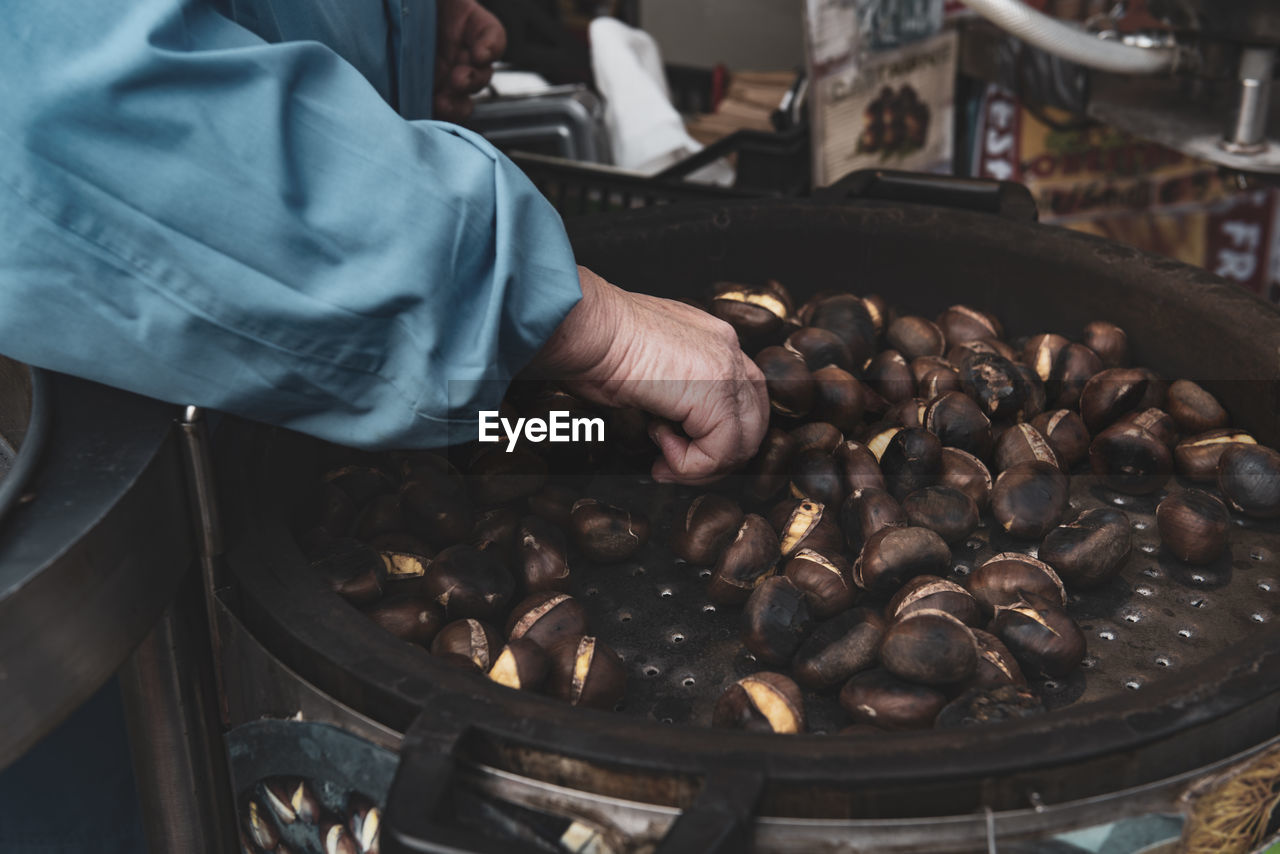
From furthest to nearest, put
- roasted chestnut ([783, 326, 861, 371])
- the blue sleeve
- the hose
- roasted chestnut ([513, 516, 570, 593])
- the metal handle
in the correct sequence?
the hose < the metal handle < roasted chestnut ([783, 326, 861, 371]) < roasted chestnut ([513, 516, 570, 593]) < the blue sleeve

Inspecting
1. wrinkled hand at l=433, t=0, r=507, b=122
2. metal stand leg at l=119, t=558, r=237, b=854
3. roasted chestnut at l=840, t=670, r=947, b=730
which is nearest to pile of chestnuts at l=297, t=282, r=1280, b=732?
roasted chestnut at l=840, t=670, r=947, b=730

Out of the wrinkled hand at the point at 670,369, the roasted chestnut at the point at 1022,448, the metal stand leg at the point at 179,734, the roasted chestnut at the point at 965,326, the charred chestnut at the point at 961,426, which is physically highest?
the wrinkled hand at the point at 670,369

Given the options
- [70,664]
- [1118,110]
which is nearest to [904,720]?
[70,664]

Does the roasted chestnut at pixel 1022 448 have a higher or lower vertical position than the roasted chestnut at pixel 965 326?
lower

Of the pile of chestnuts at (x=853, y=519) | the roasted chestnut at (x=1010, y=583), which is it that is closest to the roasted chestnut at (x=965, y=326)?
the pile of chestnuts at (x=853, y=519)

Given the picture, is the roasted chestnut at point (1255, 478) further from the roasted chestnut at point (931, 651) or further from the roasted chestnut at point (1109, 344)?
the roasted chestnut at point (931, 651)

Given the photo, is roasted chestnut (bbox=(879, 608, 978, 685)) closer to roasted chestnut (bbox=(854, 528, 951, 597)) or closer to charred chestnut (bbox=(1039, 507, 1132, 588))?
roasted chestnut (bbox=(854, 528, 951, 597))
